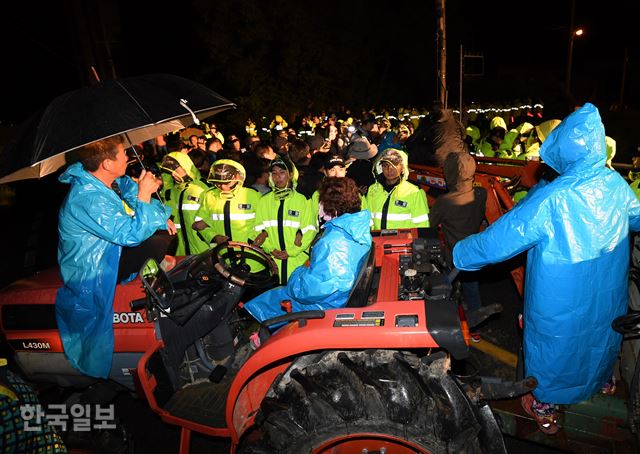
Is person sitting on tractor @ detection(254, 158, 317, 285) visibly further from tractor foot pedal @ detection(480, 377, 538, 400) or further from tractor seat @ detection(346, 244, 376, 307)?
tractor foot pedal @ detection(480, 377, 538, 400)

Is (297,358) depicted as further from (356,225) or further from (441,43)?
(441,43)

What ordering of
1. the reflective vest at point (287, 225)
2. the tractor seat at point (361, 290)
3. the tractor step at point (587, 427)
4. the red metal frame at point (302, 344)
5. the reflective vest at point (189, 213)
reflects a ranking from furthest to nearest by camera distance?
the reflective vest at point (189, 213) → the reflective vest at point (287, 225) → the tractor seat at point (361, 290) → the tractor step at point (587, 427) → the red metal frame at point (302, 344)

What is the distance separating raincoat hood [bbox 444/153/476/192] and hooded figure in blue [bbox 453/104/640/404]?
1.83 m

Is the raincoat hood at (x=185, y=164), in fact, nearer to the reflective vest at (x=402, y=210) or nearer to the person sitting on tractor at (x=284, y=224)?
the person sitting on tractor at (x=284, y=224)

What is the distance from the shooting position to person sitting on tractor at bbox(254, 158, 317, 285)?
4.84 meters

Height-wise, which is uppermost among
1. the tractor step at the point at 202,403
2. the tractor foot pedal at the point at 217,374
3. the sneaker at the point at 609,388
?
the tractor foot pedal at the point at 217,374

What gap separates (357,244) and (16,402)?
2.09m

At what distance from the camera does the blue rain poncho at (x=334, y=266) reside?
9.40ft

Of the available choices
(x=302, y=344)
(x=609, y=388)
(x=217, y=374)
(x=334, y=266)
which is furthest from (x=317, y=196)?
(x=609, y=388)

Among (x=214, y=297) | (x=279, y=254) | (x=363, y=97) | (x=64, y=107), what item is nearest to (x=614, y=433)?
(x=214, y=297)

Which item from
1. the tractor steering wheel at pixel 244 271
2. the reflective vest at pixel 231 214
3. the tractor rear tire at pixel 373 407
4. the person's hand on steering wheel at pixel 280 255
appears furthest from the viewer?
the reflective vest at pixel 231 214

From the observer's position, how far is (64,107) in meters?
2.89

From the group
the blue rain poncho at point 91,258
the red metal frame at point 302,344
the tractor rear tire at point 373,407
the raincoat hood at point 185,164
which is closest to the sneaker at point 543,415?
the tractor rear tire at point 373,407

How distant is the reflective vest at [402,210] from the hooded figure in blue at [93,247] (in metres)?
2.54
